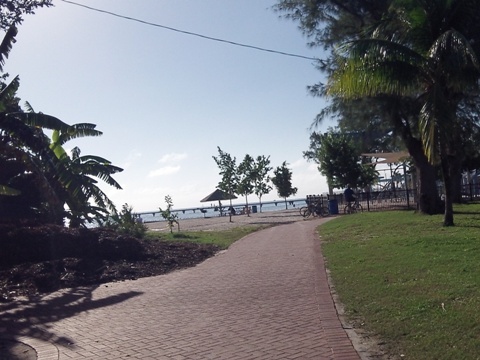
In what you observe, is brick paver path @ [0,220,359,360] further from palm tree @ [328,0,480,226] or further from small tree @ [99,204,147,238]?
small tree @ [99,204,147,238]

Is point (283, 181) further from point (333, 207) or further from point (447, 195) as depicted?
point (447, 195)

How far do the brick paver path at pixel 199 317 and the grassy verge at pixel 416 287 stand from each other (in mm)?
480

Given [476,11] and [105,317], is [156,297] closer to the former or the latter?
[105,317]

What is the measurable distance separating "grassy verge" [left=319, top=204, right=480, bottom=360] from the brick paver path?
480 millimetres

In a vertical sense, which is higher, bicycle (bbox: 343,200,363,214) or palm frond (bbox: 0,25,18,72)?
palm frond (bbox: 0,25,18,72)

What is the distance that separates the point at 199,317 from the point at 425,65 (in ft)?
34.4

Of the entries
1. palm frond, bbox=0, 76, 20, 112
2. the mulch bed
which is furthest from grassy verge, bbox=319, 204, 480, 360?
palm frond, bbox=0, 76, 20, 112

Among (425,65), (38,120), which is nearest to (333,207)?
(425,65)

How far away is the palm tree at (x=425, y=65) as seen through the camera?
15.7 meters

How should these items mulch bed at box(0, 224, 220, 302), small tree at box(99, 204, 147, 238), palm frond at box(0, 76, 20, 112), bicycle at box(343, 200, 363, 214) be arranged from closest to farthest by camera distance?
mulch bed at box(0, 224, 220, 302), palm frond at box(0, 76, 20, 112), small tree at box(99, 204, 147, 238), bicycle at box(343, 200, 363, 214)

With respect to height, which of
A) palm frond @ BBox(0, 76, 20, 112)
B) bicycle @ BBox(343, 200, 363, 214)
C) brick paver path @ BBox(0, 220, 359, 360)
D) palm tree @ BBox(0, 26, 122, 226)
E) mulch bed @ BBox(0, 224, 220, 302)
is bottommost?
brick paver path @ BBox(0, 220, 359, 360)

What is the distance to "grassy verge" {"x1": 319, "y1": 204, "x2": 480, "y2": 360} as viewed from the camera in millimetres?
6535

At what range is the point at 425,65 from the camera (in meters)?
16.4

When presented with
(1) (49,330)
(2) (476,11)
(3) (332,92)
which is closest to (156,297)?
(1) (49,330)
